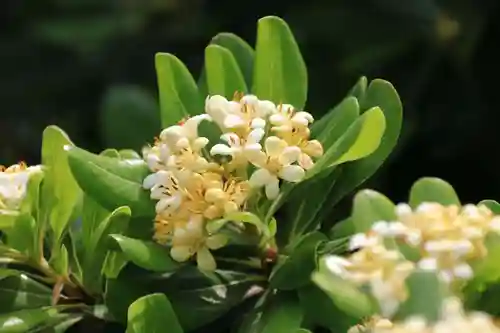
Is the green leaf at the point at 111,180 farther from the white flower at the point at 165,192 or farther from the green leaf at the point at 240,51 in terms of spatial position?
the green leaf at the point at 240,51

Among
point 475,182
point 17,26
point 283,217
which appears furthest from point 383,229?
point 17,26

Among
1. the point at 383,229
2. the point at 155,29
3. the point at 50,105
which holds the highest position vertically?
the point at 383,229

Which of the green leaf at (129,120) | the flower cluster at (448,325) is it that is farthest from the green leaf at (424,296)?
the green leaf at (129,120)

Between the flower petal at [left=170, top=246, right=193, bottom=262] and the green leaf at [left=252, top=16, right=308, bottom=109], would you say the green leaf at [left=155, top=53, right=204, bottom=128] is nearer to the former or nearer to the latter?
the green leaf at [left=252, top=16, right=308, bottom=109]

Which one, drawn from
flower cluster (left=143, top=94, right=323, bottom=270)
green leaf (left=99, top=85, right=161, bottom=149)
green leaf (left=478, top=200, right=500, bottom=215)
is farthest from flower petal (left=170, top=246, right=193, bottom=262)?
green leaf (left=99, top=85, right=161, bottom=149)

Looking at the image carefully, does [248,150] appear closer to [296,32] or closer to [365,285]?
[365,285]
